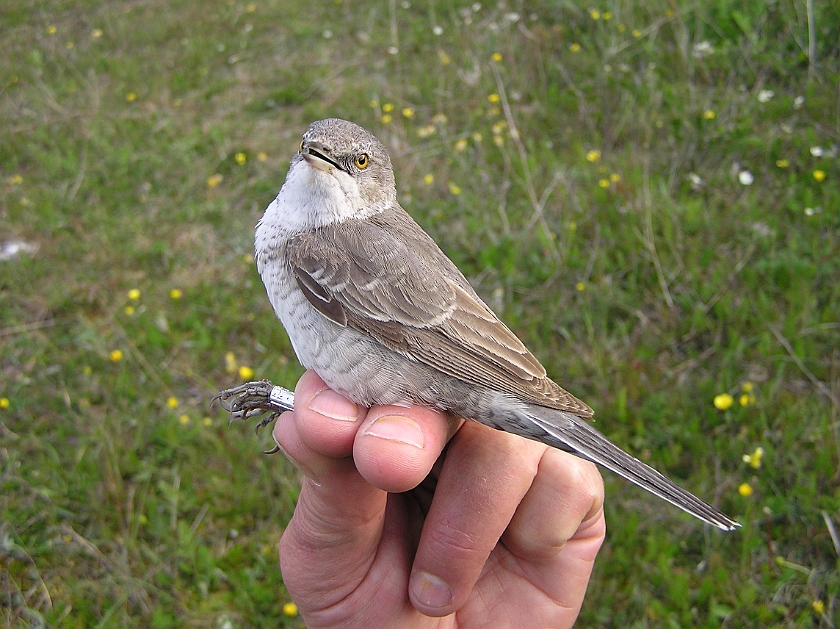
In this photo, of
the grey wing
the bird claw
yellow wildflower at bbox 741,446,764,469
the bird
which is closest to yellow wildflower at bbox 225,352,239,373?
the bird claw

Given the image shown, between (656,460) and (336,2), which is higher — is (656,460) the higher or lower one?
the lower one

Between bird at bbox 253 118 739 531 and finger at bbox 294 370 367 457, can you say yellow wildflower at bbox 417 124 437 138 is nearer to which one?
bird at bbox 253 118 739 531

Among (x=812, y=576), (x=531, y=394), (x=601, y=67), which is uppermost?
(x=531, y=394)

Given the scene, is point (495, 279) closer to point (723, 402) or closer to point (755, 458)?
point (723, 402)

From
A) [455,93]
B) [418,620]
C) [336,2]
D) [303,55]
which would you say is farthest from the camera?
[336,2]

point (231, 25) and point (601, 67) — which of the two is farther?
point (231, 25)

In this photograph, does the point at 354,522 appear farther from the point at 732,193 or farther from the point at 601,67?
the point at 601,67

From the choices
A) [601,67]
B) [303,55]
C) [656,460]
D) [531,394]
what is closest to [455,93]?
[601,67]
